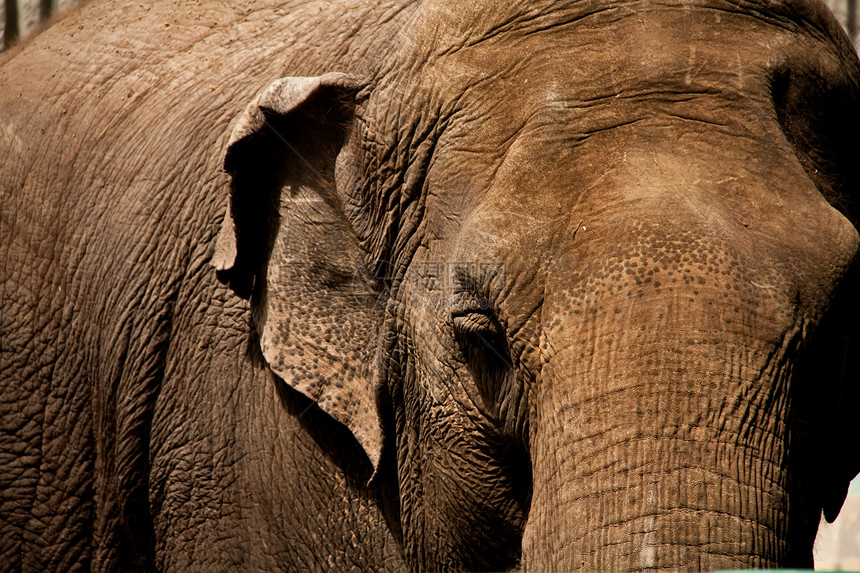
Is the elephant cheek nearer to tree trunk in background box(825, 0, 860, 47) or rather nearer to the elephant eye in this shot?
the elephant eye

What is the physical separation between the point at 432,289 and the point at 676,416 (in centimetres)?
73

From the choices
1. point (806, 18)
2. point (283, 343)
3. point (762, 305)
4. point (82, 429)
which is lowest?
point (82, 429)

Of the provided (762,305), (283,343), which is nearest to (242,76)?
(283,343)

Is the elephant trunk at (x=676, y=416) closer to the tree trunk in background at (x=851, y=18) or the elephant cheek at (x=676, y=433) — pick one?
the elephant cheek at (x=676, y=433)

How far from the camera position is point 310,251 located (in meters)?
2.71

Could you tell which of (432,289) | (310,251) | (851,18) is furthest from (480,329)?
(851,18)

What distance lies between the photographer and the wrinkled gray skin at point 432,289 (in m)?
1.88

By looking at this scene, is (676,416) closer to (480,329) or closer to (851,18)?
(480,329)

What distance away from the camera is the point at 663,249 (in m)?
1.91

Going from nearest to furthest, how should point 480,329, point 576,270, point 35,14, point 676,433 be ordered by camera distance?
1. point 676,433
2. point 576,270
3. point 480,329
4. point 35,14

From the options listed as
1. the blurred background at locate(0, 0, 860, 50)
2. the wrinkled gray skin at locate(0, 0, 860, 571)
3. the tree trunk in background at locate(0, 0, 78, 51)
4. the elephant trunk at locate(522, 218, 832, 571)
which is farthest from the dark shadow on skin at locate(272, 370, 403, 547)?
the tree trunk in background at locate(0, 0, 78, 51)

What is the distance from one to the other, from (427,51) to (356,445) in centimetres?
102

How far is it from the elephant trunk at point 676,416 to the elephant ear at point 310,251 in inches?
30.6

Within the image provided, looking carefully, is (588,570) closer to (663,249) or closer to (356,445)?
(663,249)
